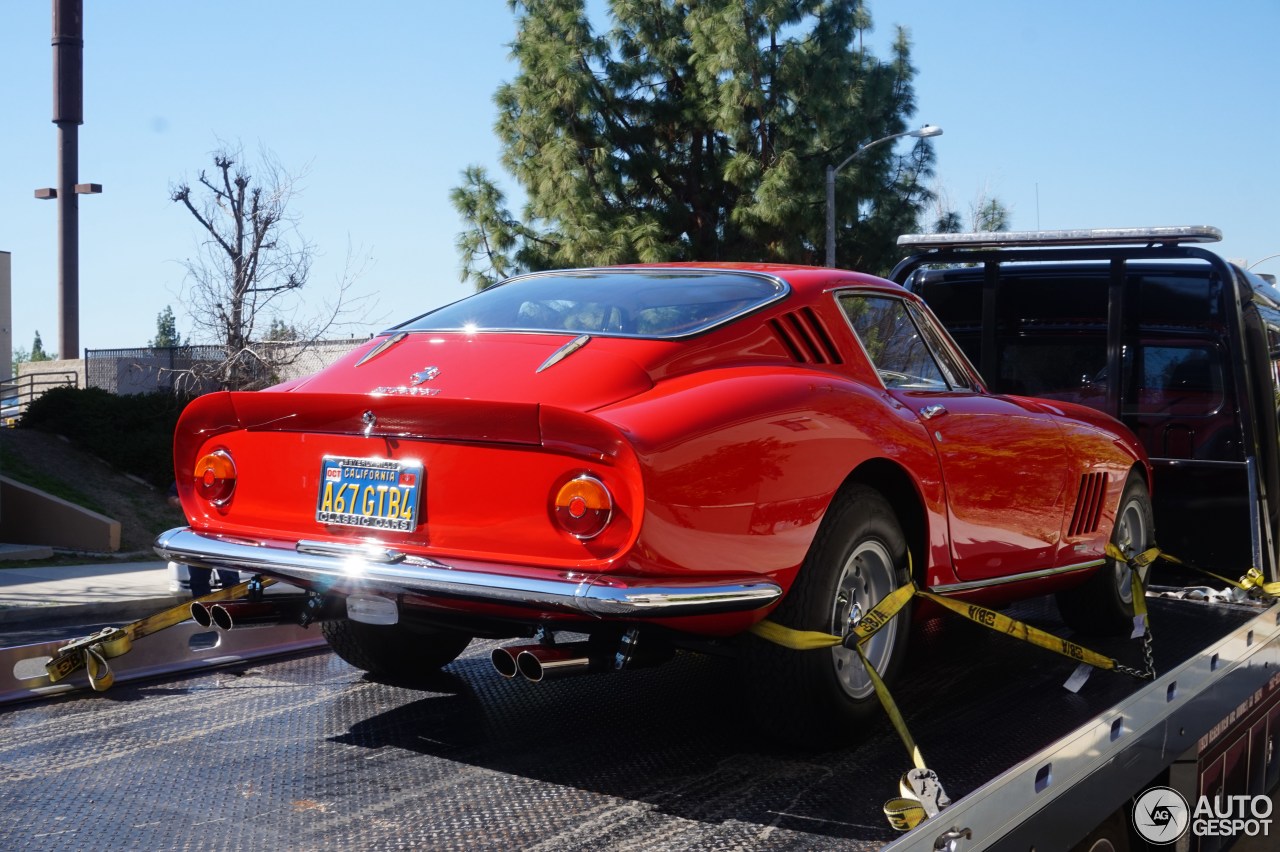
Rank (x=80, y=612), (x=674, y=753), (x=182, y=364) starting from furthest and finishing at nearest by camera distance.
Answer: (x=182, y=364) < (x=80, y=612) < (x=674, y=753)

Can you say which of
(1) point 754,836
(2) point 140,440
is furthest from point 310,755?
(2) point 140,440

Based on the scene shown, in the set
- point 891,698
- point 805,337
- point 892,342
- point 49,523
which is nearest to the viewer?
point 891,698

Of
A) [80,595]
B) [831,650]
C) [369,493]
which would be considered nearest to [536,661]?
[369,493]

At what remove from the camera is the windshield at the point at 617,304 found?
3.90 metres

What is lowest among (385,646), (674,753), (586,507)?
(674,753)

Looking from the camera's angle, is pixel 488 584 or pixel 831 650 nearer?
pixel 488 584

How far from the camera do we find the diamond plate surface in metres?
2.82

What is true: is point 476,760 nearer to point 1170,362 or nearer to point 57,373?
point 1170,362

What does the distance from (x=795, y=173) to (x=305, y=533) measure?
2473 centimetres

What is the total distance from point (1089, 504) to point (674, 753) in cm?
261

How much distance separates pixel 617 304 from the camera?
409cm

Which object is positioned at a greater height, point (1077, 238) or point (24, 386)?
point (1077, 238)

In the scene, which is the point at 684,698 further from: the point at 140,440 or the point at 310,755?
the point at 140,440

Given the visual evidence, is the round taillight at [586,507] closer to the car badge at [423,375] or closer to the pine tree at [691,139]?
the car badge at [423,375]
